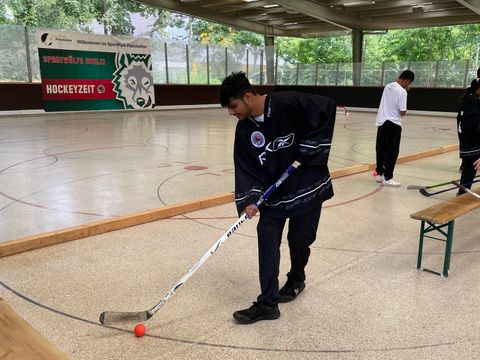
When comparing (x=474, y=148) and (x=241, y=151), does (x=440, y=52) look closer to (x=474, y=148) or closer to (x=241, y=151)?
(x=474, y=148)

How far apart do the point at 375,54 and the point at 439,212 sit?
94.6 ft

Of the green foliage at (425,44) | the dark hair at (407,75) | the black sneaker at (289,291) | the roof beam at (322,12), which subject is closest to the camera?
the black sneaker at (289,291)

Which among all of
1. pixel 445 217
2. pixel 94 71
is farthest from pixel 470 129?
pixel 94 71

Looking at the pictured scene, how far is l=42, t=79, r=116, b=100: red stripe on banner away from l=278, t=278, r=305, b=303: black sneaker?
1532 centimetres

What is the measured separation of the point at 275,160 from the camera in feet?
8.36

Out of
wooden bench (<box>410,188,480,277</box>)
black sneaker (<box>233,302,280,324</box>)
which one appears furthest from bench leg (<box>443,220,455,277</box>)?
black sneaker (<box>233,302,280,324</box>)

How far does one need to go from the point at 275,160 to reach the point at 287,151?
9 centimetres

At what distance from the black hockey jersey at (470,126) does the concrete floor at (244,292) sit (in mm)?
794

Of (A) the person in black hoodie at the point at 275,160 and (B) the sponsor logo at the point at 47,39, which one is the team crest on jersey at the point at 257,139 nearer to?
(A) the person in black hoodie at the point at 275,160

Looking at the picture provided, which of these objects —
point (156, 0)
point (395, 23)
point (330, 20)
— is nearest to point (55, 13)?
point (156, 0)

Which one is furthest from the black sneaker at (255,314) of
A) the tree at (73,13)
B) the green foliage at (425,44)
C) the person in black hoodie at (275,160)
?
the green foliage at (425,44)

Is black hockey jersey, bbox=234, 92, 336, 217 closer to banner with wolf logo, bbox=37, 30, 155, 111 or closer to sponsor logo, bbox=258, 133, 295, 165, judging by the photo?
sponsor logo, bbox=258, 133, 295, 165

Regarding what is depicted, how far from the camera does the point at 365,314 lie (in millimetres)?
2773

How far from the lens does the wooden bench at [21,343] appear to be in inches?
68.5
